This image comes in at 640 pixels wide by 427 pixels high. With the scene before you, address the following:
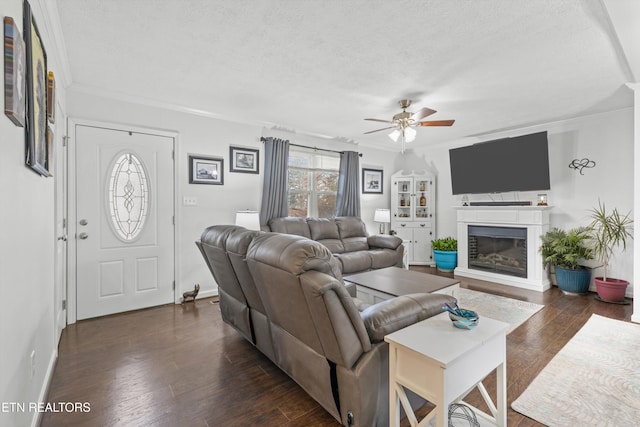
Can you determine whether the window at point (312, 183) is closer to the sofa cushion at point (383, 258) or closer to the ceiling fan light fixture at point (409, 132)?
the sofa cushion at point (383, 258)

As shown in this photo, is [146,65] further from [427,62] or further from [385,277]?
[385,277]

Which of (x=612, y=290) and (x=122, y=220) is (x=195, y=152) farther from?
(x=612, y=290)

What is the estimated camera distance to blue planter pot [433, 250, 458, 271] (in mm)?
5668

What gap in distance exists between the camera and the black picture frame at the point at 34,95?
1.40 metres

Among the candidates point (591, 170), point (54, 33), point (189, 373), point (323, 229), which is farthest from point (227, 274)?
point (591, 170)

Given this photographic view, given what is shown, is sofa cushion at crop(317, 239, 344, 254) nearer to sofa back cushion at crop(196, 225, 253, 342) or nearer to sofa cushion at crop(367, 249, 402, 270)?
sofa cushion at crop(367, 249, 402, 270)

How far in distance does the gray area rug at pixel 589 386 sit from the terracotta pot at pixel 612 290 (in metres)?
1.18

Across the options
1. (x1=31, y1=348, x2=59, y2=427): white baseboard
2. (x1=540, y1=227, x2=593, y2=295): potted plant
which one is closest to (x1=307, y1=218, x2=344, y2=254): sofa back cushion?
(x1=540, y1=227, x2=593, y2=295): potted plant

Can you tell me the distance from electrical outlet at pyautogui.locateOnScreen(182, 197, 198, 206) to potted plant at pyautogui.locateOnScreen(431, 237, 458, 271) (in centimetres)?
439

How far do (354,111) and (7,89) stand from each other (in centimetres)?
355

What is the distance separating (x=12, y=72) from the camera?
3.66 feet

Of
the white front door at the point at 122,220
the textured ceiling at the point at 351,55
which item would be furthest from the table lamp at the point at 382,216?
the white front door at the point at 122,220

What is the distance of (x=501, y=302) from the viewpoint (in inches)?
152

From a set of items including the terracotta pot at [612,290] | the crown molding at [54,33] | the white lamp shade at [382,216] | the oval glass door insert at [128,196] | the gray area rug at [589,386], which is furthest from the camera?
the white lamp shade at [382,216]
